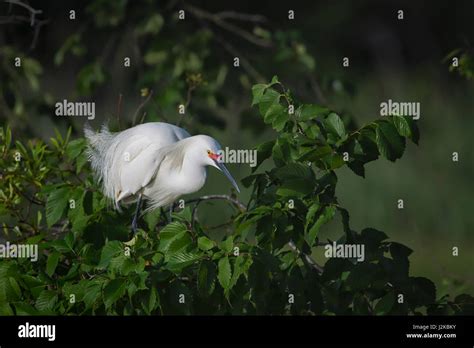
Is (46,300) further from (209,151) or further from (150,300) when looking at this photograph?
(209,151)

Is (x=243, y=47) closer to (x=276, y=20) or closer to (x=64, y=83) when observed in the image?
(x=276, y=20)

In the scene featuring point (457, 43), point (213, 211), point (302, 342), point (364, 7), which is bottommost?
point (302, 342)

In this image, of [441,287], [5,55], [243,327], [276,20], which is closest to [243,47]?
[276,20]

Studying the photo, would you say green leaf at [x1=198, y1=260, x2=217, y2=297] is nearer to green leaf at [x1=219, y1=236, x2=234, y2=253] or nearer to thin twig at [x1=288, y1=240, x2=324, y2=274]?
green leaf at [x1=219, y1=236, x2=234, y2=253]

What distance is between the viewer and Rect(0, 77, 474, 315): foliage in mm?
2975

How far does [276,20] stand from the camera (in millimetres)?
4766

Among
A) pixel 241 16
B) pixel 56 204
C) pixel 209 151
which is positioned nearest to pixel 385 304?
pixel 209 151

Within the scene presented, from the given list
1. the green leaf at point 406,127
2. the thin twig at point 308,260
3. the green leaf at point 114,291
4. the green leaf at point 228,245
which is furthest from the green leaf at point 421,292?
the green leaf at point 114,291

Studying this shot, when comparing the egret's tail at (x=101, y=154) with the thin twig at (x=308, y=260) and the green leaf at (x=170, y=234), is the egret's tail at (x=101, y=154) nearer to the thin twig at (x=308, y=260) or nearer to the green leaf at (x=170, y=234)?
the green leaf at (x=170, y=234)

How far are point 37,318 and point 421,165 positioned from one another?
201 cm

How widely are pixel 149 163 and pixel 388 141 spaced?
2.64ft

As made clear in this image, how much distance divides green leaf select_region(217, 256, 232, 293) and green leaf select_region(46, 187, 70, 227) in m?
0.57

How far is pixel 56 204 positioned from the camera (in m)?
3.23

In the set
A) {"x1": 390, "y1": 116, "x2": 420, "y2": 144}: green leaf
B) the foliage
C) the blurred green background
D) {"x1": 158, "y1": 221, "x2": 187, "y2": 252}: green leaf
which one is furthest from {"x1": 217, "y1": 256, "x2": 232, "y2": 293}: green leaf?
the blurred green background
